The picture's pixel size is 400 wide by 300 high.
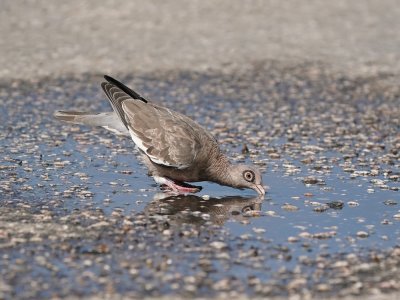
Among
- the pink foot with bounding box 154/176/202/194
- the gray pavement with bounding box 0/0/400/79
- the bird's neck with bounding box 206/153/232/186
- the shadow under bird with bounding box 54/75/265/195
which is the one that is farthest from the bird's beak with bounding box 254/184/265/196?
the gray pavement with bounding box 0/0/400/79

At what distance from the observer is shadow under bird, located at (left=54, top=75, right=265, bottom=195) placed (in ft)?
31.9

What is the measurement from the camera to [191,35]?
69.2 ft

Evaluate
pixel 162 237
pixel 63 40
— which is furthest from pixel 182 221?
pixel 63 40

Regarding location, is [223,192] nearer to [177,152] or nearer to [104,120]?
[177,152]

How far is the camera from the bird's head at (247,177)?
381 inches

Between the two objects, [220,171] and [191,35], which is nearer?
[220,171]

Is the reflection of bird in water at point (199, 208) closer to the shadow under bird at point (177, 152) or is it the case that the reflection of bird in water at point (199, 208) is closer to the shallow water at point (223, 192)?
the shallow water at point (223, 192)

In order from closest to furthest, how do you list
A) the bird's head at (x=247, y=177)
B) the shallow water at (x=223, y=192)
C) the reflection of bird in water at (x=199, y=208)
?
the shallow water at (x=223, y=192), the reflection of bird in water at (x=199, y=208), the bird's head at (x=247, y=177)

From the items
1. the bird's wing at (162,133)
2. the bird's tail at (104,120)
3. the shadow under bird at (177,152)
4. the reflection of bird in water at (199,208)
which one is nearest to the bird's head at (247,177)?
the shadow under bird at (177,152)

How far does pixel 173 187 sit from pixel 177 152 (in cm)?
42

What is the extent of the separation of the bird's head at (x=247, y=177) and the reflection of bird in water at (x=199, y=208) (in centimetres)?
13

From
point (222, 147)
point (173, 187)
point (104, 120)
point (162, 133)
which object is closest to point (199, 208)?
point (173, 187)

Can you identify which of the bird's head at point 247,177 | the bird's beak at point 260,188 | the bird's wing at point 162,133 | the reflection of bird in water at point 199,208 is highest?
the bird's wing at point 162,133

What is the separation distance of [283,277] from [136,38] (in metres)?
14.2
